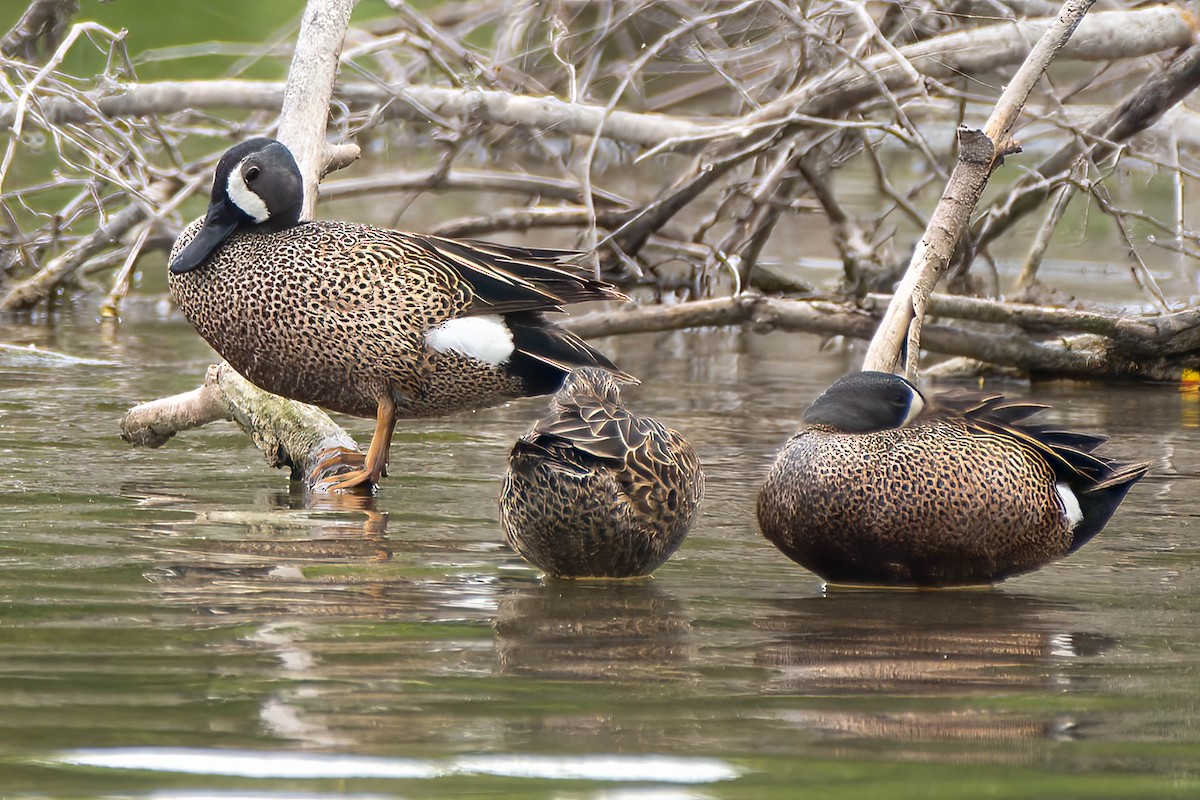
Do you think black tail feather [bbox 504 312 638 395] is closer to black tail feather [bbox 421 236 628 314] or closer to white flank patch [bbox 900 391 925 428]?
black tail feather [bbox 421 236 628 314]

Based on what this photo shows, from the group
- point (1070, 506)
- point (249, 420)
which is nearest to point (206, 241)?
point (249, 420)

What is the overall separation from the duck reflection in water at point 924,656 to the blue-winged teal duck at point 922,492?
91 millimetres

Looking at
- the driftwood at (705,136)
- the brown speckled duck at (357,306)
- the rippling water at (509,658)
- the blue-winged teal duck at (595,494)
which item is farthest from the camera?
the driftwood at (705,136)

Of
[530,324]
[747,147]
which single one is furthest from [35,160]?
[530,324]

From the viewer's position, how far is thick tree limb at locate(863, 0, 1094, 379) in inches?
172

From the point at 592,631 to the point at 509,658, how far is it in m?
Result: 0.29

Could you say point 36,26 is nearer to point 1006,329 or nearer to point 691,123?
point 691,123

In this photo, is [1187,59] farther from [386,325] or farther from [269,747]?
[269,747]

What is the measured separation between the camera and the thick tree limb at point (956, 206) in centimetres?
436

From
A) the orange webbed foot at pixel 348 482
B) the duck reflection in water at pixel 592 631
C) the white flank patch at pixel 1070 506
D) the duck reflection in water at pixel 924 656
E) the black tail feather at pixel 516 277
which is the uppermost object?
the black tail feather at pixel 516 277

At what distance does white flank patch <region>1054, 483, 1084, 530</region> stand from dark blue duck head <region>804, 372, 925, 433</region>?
36 centimetres

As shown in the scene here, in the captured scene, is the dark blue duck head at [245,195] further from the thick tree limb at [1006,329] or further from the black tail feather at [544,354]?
the thick tree limb at [1006,329]

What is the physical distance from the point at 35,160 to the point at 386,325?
27.0ft

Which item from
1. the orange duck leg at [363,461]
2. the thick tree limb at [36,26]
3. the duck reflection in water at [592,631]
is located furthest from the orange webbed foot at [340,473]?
the thick tree limb at [36,26]
